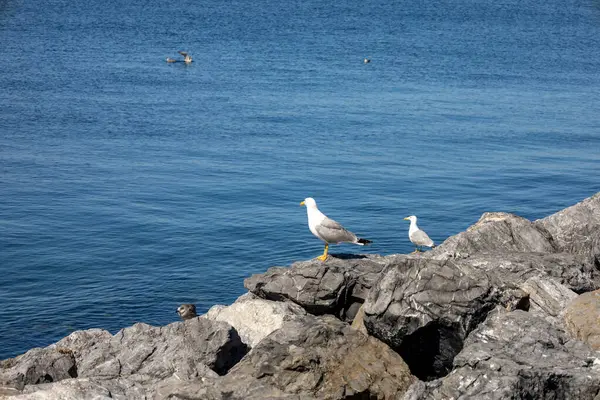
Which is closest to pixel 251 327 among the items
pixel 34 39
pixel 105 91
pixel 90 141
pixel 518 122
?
pixel 90 141

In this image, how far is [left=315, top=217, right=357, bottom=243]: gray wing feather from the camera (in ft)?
65.2

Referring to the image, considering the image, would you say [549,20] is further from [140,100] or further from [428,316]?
[428,316]

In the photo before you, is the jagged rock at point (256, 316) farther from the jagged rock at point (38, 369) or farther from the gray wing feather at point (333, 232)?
the gray wing feather at point (333, 232)

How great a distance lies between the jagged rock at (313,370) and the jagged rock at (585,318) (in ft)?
9.02

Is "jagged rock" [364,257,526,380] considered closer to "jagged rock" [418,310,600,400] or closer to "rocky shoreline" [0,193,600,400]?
"rocky shoreline" [0,193,600,400]

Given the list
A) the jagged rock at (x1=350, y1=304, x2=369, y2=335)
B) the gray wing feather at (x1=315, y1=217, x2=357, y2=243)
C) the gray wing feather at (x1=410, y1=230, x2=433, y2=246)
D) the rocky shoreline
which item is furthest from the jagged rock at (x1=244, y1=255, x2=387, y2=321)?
the gray wing feather at (x1=410, y1=230, x2=433, y2=246)

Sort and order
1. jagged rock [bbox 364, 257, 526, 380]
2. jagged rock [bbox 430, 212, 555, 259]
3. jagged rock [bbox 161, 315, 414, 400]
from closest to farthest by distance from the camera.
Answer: jagged rock [bbox 161, 315, 414, 400] → jagged rock [bbox 364, 257, 526, 380] → jagged rock [bbox 430, 212, 555, 259]

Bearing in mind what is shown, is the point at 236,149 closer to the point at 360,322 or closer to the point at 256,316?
the point at 256,316

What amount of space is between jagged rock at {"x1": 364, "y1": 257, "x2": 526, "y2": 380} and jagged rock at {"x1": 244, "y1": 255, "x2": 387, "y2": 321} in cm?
178

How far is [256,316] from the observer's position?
1623 cm

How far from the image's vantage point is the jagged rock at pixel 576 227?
2052cm

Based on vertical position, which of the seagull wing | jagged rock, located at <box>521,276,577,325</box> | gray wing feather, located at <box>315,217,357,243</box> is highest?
gray wing feather, located at <box>315,217,357,243</box>

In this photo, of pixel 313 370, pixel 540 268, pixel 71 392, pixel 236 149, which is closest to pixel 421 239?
pixel 540 268

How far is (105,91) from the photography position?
60.7m
